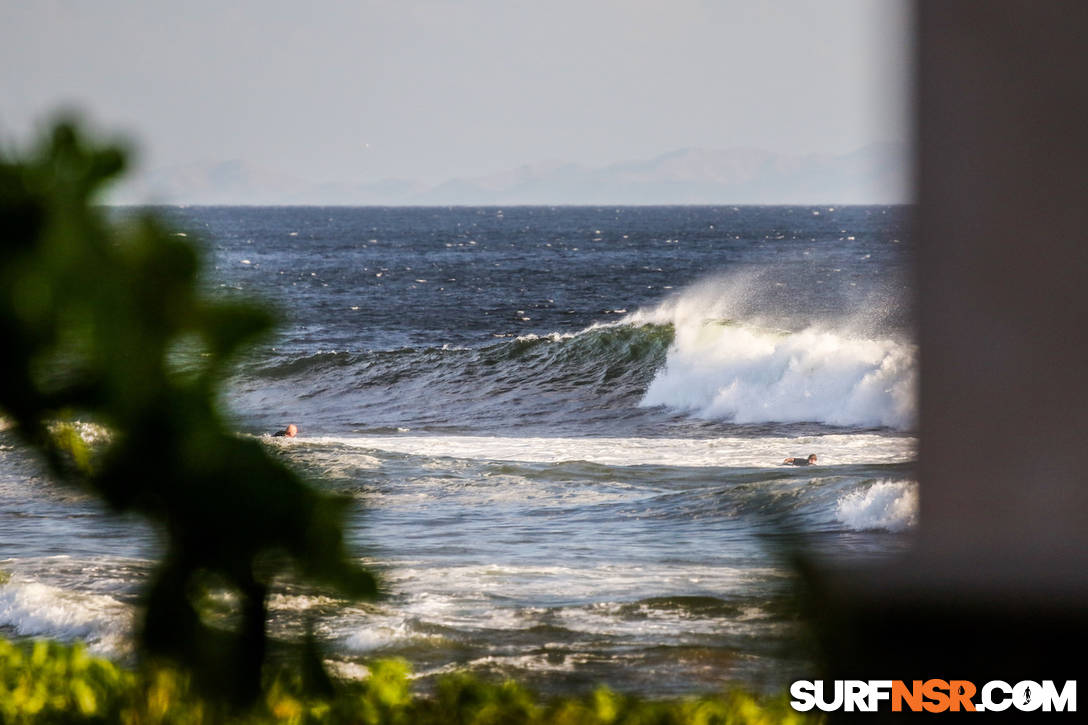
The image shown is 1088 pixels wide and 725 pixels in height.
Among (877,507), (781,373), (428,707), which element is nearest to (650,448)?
(781,373)

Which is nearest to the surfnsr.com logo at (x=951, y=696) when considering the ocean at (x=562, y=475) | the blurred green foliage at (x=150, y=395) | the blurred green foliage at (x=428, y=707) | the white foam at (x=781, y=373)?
the ocean at (x=562, y=475)

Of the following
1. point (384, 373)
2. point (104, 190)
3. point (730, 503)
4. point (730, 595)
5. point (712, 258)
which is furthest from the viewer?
point (712, 258)

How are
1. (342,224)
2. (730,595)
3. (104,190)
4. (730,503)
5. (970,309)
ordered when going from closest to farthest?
1. (104,190)
2. (970,309)
3. (730,595)
4. (730,503)
5. (342,224)

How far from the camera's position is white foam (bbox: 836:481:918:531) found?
900 centimetres

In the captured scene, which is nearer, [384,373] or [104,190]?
[104,190]

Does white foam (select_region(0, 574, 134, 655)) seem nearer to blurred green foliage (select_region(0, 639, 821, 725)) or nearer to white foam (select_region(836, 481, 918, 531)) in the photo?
blurred green foliage (select_region(0, 639, 821, 725))

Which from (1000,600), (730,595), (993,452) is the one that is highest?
(993,452)

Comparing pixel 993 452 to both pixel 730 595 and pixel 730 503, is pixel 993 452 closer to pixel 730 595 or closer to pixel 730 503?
pixel 730 595

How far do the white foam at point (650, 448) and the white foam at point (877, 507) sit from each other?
7.49 feet

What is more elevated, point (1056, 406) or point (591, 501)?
point (1056, 406)

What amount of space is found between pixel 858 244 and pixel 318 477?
60.1 m

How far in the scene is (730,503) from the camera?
9875 mm

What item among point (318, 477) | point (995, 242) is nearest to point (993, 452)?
point (995, 242)

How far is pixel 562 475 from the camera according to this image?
11.7 metres
